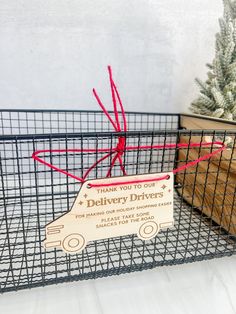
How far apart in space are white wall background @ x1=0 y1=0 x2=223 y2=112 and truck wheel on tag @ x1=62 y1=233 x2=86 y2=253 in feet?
2.64

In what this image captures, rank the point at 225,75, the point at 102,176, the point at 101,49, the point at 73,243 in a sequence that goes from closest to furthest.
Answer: the point at 73,243, the point at 102,176, the point at 225,75, the point at 101,49

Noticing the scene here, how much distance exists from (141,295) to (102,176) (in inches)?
11.2

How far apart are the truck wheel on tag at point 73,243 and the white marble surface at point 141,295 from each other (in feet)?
0.46

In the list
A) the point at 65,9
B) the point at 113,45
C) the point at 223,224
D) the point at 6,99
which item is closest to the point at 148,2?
the point at 113,45

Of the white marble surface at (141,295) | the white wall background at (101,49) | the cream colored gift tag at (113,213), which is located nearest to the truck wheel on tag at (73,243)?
the cream colored gift tag at (113,213)

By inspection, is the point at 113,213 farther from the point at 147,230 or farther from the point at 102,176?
the point at 102,176

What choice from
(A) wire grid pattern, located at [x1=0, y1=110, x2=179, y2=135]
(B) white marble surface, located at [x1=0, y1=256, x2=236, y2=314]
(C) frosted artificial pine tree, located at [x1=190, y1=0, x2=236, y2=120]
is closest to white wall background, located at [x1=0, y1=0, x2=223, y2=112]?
(A) wire grid pattern, located at [x1=0, y1=110, x2=179, y2=135]

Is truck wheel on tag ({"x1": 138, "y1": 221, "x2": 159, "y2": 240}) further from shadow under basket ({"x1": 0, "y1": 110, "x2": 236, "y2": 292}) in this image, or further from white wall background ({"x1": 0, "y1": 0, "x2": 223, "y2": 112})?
white wall background ({"x1": 0, "y1": 0, "x2": 223, "y2": 112})

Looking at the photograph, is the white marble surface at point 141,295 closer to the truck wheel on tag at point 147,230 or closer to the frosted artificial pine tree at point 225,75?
the truck wheel on tag at point 147,230

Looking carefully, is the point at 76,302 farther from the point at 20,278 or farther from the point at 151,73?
the point at 151,73

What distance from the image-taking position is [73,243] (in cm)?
43

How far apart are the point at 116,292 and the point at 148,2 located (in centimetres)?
106

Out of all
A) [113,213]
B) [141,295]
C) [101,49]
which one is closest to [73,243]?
[113,213]

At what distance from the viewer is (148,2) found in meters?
1.08
